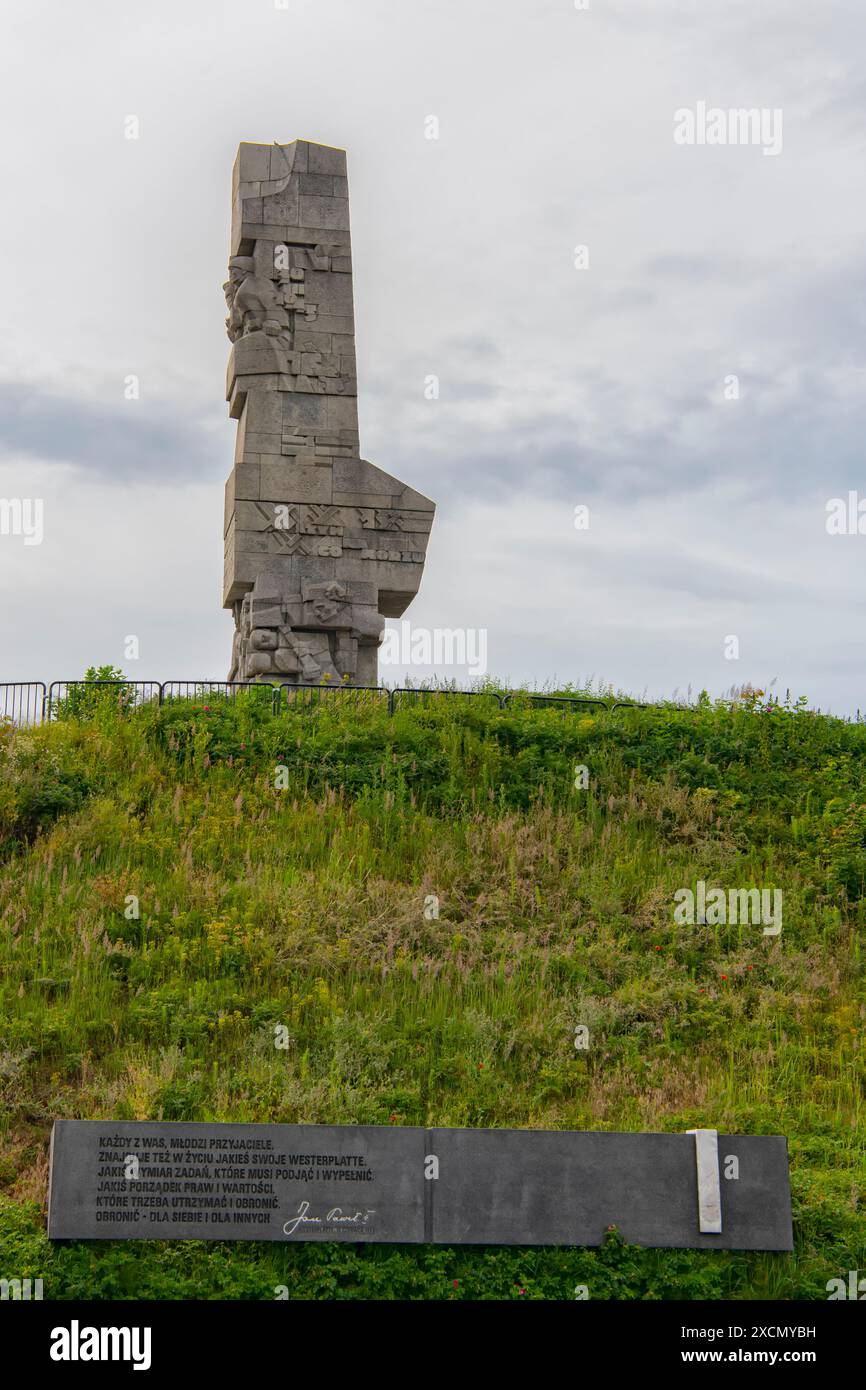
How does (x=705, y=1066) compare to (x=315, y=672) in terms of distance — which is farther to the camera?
(x=315, y=672)

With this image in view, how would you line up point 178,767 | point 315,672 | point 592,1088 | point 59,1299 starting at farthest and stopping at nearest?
point 315,672 → point 178,767 → point 592,1088 → point 59,1299

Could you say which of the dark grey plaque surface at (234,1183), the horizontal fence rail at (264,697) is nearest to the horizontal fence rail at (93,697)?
the horizontal fence rail at (264,697)

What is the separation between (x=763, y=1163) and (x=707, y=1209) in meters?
0.45

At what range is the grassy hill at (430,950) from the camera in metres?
9.08

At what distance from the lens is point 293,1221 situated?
8867mm

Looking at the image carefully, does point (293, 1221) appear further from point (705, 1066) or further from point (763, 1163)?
point (705, 1066)

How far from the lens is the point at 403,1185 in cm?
900

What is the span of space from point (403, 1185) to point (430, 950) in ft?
13.0
